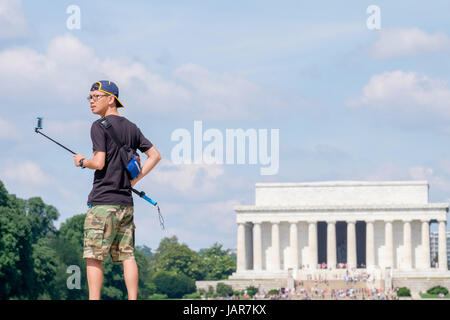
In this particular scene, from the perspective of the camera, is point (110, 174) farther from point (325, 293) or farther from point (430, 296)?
point (325, 293)

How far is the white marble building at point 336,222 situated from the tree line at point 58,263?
28.9 ft

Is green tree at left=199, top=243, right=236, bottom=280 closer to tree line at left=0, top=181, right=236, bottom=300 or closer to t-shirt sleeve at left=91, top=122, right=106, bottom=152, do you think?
tree line at left=0, top=181, right=236, bottom=300

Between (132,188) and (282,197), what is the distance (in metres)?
139

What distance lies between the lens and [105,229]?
14.2 meters

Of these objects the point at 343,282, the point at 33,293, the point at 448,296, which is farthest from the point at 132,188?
the point at 343,282

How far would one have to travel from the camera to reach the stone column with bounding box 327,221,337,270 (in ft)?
491

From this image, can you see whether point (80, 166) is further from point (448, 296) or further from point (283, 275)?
point (283, 275)

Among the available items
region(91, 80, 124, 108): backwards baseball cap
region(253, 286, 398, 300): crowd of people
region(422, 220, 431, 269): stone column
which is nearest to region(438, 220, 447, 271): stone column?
region(422, 220, 431, 269): stone column

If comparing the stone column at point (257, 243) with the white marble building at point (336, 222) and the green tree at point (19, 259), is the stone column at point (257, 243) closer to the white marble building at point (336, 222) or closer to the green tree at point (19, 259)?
the white marble building at point (336, 222)

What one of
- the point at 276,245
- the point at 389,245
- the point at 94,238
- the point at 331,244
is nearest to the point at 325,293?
the point at 331,244

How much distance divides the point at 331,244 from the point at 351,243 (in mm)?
3052

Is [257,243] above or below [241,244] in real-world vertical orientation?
above

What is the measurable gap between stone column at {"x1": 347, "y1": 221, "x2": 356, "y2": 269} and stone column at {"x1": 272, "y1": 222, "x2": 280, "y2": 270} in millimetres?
10990

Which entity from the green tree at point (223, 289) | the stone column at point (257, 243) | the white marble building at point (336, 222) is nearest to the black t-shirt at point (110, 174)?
the green tree at point (223, 289)
